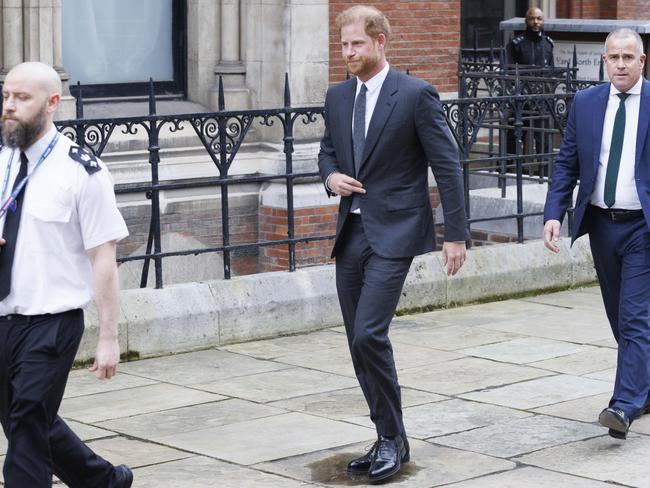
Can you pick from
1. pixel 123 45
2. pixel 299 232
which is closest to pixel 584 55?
pixel 299 232

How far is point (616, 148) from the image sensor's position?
701cm

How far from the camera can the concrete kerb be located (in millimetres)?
8750

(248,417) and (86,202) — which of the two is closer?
(86,202)

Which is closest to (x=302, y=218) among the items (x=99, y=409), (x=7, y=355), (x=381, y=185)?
(x=99, y=409)

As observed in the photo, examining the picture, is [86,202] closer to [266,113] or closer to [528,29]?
[266,113]

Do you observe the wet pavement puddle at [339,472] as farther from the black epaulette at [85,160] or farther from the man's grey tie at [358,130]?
the black epaulette at [85,160]

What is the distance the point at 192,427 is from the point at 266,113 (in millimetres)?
2859

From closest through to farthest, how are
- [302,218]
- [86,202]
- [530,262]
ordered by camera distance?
[86,202], [530,262], [302,218]

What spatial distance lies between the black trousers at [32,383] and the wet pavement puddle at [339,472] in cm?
152

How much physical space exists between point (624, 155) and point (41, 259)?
3.05 m

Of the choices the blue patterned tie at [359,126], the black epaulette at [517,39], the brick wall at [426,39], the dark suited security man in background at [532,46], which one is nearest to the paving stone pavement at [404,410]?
the blue patterned tie at [359,126]

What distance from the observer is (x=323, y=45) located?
1292cm

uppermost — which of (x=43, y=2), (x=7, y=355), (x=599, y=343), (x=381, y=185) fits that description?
(x=43, y=2)

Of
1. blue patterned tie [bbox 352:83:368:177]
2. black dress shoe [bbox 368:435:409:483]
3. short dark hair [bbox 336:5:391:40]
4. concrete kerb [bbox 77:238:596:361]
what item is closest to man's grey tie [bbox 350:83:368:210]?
blue patterned tie [bbox 352:83:368:177]
